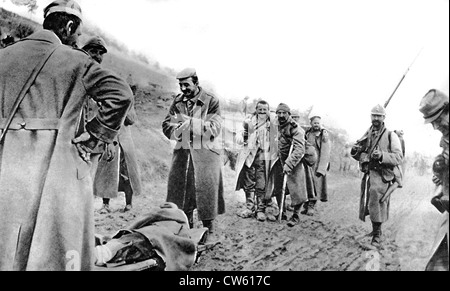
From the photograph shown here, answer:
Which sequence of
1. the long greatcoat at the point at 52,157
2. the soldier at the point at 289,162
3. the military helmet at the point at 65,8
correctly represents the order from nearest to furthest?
1. the long greatcoat at the point at 52,157
2. the military helmet at the point at 65,8
3. the soldier at the point at 289,162

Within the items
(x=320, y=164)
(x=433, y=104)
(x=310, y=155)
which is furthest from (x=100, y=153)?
(x=433, y=104)

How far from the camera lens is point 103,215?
5.75 m

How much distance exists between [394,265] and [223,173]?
1913 millimetres

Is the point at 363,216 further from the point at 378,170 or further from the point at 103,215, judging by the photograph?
the point at 103,215

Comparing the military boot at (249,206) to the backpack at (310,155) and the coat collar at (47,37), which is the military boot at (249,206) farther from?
the coat collar at (47,37)

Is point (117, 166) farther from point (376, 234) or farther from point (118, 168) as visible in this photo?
point (376, 234)

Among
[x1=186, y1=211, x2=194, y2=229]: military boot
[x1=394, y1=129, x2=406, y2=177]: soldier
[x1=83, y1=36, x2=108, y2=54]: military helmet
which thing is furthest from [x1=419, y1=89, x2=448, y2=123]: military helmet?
[x1=83, y1=36, x2=108, y2=54]: military helmet

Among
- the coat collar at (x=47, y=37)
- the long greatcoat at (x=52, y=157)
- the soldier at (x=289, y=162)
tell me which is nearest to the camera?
the long greatcoat at (x=52, y=157)

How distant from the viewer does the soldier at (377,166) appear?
574cm

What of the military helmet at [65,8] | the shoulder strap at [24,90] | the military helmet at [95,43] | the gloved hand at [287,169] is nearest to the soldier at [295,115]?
the gloved hand at [287,169]

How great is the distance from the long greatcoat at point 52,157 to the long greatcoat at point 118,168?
0.50m

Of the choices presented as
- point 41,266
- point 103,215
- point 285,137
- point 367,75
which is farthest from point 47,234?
point 367,75

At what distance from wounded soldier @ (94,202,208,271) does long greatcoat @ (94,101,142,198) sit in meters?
0.41
